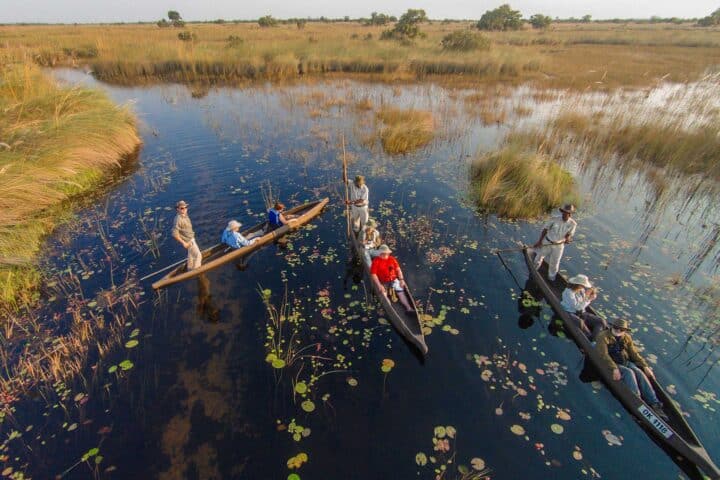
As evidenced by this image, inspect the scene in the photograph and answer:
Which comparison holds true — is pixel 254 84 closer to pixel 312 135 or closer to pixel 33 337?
pixel 312 135

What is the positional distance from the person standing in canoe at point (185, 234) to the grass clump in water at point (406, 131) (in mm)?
12363

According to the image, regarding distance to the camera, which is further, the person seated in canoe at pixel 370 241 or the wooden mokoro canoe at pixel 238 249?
the person seated in canoe at pixel 370 241

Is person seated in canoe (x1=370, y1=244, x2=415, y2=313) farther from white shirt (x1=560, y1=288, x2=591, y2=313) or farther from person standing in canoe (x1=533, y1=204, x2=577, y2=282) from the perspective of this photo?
person standing in canoe (x1=533, y1=204, x2=577, y2=282)

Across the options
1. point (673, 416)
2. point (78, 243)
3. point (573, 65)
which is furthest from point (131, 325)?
point (573, 65)

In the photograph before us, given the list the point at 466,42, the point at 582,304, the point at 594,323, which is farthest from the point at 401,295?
the point at 466,42

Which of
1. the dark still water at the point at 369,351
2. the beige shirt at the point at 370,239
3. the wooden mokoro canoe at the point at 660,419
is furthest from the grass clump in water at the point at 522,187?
the wooden mokoro canoe at the point at 660,419

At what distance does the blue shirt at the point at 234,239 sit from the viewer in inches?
449

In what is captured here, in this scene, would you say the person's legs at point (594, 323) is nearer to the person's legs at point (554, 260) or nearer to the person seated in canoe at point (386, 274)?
the person's legs at point (554, 260)

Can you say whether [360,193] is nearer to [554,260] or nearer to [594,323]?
[554,260]

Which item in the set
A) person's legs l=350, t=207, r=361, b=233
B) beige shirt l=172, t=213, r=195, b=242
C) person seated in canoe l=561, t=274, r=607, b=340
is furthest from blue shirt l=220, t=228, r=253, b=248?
person seated in canoe l=561, t=274, r=607, b=340

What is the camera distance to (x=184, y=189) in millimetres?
15758

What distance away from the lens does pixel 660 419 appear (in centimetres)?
636

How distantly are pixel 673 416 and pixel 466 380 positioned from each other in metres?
3.70

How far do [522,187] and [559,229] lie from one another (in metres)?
5.02
